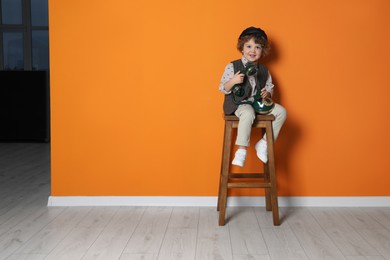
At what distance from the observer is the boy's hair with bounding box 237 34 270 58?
2518 mm

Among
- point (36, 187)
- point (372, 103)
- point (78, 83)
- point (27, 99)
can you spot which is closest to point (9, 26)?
point (27, 99)

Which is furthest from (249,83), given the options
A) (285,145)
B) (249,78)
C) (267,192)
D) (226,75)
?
(267,192)

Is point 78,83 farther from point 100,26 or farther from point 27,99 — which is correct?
point 27,99

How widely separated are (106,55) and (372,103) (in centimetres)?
160

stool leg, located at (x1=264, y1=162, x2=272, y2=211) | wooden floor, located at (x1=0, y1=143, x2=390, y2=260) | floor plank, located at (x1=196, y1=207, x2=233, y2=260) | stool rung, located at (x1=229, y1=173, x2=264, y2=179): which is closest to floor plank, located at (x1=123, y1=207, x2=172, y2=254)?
wooden floor, located at (x1=0, y1=143, x2=390, y2=260)

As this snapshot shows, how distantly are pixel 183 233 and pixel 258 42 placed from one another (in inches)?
42.4

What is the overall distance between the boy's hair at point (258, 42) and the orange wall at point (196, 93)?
0.14 metres

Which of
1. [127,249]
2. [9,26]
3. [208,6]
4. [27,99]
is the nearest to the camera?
[127,249]

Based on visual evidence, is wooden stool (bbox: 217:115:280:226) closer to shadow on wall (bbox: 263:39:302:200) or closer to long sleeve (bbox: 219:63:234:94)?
long sleeve (bbox: 219:63:234:94)

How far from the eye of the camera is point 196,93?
277cm

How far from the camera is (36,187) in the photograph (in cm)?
334

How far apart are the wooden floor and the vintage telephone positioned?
1.97 ft

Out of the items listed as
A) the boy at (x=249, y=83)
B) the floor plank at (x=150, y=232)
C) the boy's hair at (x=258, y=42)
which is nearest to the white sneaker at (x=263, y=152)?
the boy at (x=249, y=83)

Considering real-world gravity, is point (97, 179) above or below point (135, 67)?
below
